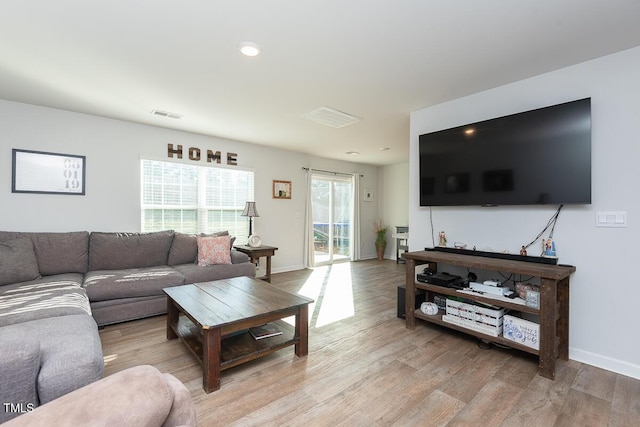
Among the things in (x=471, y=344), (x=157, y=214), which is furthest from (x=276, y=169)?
(x=471, y=344)

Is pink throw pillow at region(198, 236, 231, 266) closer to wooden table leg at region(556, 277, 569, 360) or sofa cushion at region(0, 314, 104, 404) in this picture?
sofa cushion at region(0, 314, 104, 404)

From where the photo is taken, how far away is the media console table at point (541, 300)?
2.07 metres

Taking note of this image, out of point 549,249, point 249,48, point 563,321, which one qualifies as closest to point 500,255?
point 549,249

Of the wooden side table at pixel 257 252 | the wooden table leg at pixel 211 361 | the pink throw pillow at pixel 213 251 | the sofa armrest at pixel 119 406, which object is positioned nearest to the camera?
the sofa armrest at pixel 119 406

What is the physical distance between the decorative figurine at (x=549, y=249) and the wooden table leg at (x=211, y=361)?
262cm

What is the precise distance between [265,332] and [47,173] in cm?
331

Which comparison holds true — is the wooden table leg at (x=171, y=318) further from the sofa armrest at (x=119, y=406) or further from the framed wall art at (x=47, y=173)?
the framed wall art at (x=47, y=173)

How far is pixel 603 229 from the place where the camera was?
88.3 inches

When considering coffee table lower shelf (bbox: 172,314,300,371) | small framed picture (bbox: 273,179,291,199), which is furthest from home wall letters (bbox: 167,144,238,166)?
coffee table lower shelf (bbox: 172,314,300,371)

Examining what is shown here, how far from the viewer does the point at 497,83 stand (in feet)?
8.93

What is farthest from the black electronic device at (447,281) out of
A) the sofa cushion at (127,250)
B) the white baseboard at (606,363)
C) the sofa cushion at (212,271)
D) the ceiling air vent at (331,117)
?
the sofa cushion at (127,250)

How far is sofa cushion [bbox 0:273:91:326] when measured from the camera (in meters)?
1.98

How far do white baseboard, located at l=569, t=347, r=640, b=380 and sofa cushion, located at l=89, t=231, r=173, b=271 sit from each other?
14.3ft

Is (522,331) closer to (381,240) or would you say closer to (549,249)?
(549,249)
